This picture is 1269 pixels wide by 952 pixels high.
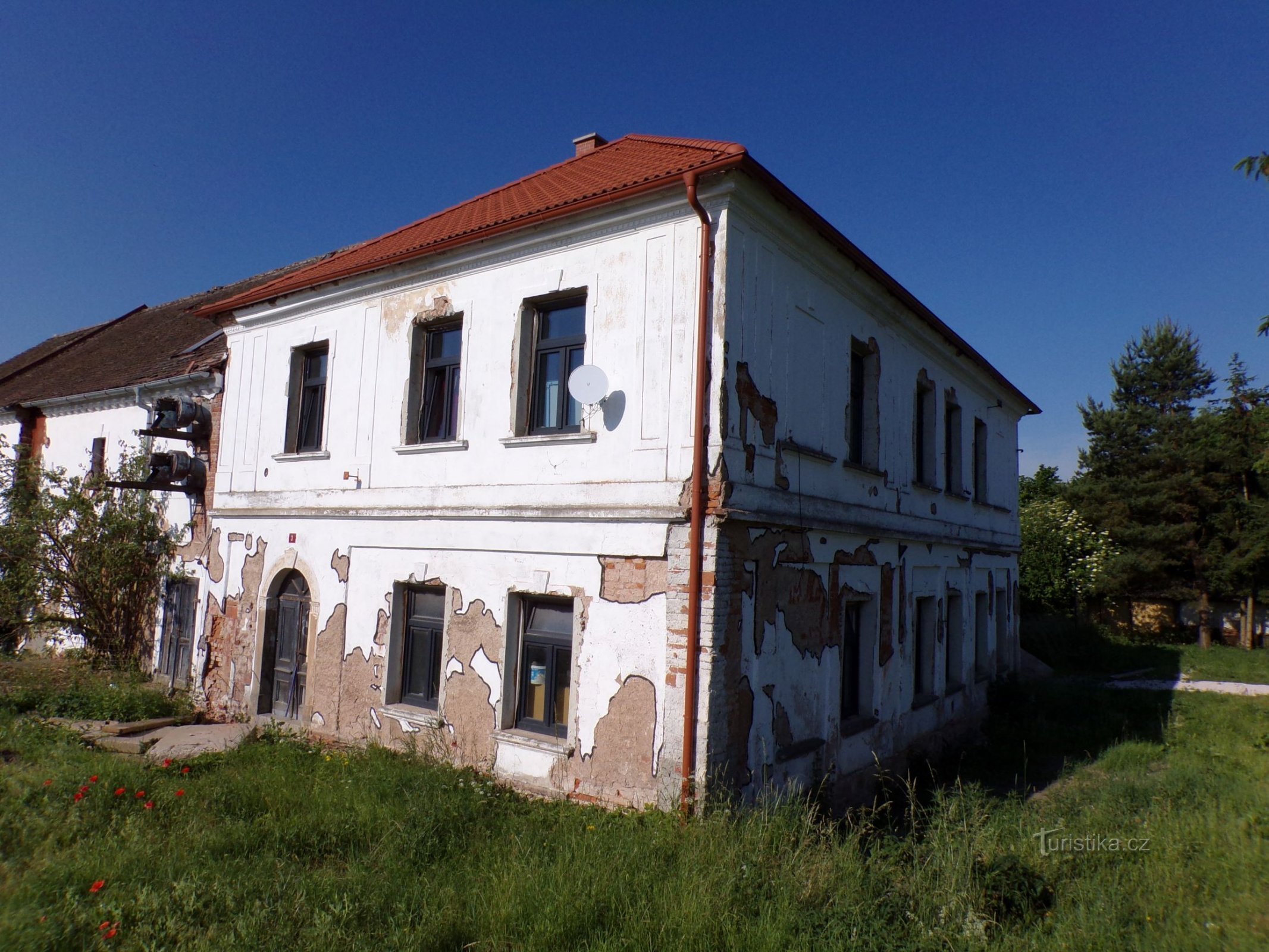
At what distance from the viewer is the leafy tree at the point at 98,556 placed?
483 inches

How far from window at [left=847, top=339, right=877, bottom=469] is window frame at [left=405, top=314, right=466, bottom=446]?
190 inches

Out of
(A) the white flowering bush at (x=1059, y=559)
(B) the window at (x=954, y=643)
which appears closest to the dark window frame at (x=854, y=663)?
(B) the window at (x=954, y=643)

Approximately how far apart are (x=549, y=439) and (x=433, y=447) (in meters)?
1.75

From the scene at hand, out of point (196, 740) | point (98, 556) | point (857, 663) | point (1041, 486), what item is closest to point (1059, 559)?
point (1041, 486)

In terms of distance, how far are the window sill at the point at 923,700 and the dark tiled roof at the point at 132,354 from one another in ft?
37.0

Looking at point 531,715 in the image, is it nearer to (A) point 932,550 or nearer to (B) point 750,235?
(B) point 750,235

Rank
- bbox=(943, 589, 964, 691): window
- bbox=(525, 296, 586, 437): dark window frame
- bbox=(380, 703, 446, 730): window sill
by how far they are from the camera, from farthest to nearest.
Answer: bbox=(943, 589, 964, 691): window, bbox=(380, 703, 446, 730): window sill, bbox=(525, 296, 586, 437): dark window frame

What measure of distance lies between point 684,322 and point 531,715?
13.7 ft

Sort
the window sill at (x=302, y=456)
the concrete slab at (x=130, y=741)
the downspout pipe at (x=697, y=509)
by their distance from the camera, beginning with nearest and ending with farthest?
the downspout pipe at (x=697, y=509)
the concrete slab at (x=130, y=741)
the window sill at (x=302, y=456)

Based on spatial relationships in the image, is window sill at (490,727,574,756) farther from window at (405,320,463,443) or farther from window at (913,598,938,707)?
window at (913,598,938,707)

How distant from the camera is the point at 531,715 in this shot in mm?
7816

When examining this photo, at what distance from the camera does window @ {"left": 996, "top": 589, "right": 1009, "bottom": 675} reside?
14.6 metres

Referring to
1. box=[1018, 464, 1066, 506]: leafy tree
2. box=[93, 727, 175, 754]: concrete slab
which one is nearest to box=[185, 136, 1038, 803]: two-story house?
box=[93, 727, 175, 754]: concrete slab

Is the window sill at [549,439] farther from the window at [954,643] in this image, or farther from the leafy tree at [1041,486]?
the leafy tree at [1041,486]
